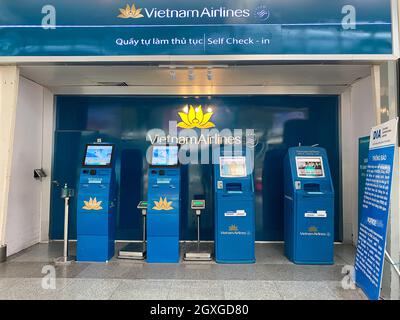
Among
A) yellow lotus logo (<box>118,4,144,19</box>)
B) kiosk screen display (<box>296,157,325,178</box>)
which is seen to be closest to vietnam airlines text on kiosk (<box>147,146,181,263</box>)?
kiosk screen display (<box>296,157,325,178</box>)

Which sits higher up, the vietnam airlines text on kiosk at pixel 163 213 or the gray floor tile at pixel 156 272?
the vietnam airlines text on kiosk at pixel 163 213

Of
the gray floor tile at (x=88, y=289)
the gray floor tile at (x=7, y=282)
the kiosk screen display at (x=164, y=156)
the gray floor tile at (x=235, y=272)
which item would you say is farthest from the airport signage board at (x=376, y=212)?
the gray floor tile at (x=7, y=282)

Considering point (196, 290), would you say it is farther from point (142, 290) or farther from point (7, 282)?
point (7, 282)

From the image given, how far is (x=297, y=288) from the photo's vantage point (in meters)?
3.13

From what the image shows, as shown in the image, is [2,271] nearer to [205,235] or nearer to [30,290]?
[30,290]

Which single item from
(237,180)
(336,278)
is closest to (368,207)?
(336,278)

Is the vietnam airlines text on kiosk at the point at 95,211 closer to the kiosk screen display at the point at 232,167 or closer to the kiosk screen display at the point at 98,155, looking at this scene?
the kiosk screen display at the point at 98,155

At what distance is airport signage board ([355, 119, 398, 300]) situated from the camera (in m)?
2.63

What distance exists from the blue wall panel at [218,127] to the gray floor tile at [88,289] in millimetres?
1734

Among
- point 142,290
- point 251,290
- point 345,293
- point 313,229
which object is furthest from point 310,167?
point 142,290

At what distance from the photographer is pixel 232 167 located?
411 centimetres

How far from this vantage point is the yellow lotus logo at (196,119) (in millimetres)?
5004

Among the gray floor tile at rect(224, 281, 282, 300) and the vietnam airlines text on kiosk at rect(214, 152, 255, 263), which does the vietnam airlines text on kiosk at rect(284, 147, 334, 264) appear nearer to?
the vietnam airlines text on kiosk at rect(214, 152, 255, 263)

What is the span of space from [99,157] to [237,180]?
76.2 inches
